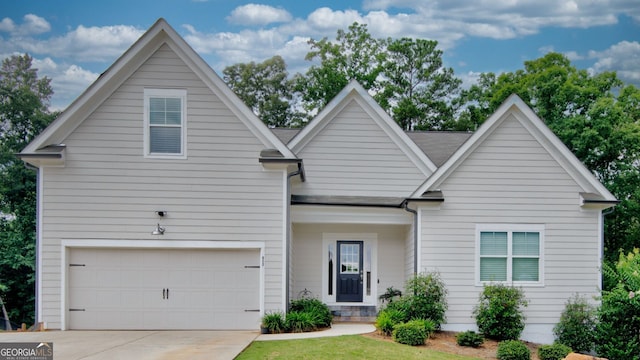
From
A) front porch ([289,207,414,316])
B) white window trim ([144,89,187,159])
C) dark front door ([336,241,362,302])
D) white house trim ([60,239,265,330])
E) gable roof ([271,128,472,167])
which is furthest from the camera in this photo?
gable roof ([271,128,472,167])

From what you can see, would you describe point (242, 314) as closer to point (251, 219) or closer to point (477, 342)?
point (251, 219)

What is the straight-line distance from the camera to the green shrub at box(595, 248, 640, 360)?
12727mm

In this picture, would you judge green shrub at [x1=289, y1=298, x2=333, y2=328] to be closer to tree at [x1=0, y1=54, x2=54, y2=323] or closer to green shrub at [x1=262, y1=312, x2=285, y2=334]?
green shrub at [x1=262, y1=312, x2=285, y2=334]

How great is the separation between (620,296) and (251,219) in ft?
27.3

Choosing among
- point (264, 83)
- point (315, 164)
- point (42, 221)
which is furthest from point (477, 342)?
point (264, 83)

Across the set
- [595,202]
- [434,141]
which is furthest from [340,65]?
[595,202]

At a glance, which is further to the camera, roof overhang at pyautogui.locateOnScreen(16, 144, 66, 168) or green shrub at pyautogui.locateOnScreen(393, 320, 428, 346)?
roof overhang at pyautogui.locateOnScreen(16, 144, 66, 168)

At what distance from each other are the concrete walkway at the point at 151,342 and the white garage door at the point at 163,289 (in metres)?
0.54

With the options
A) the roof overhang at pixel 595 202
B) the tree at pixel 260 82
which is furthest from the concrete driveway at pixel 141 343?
the tree at pixel 260 82

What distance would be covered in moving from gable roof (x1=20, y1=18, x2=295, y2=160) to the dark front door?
181 inches

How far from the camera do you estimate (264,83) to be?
36594 millimetres

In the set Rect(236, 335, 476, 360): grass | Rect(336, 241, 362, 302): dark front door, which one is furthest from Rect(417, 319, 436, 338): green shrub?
Rect(336, 241, 362, 302): dark front door

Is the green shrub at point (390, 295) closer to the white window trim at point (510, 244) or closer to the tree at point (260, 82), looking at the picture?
the white window trim at point (510, 244)

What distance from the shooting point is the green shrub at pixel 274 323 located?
12.8 m
